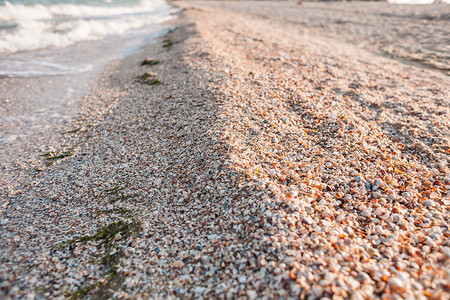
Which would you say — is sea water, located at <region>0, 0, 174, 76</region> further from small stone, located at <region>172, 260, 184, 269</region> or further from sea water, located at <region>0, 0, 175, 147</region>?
small stone, located at <region>172, 260, 184, 269</region>

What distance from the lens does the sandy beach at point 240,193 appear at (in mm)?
3227

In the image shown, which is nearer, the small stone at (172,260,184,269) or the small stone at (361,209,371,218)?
the small stone at (172,260,184,269)

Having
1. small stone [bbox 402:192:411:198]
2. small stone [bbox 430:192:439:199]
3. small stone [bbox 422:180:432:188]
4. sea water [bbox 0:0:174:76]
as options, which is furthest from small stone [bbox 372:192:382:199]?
sea water [bbox 0:0:174:76]

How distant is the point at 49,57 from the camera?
13.9 meters

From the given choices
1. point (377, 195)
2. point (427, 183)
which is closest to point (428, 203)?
point (427, 183)

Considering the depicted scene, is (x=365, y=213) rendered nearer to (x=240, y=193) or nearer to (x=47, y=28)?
(x=240, y=193)

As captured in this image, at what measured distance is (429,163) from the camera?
5.13 m

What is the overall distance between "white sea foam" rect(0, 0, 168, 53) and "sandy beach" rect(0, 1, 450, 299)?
1073cm

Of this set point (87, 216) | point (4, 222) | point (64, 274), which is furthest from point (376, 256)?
point (4, 222)

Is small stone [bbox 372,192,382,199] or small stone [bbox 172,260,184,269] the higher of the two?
small stone [bbox 372,192,382,199]

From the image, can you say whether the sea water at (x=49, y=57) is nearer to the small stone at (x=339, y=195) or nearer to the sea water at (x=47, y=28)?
the sea water at (x=47, y=28)

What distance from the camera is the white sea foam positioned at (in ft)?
50.2

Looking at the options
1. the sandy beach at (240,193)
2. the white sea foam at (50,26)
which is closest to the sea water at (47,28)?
the white sea foam at (50,26)

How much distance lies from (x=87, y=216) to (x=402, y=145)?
6.72 meters
